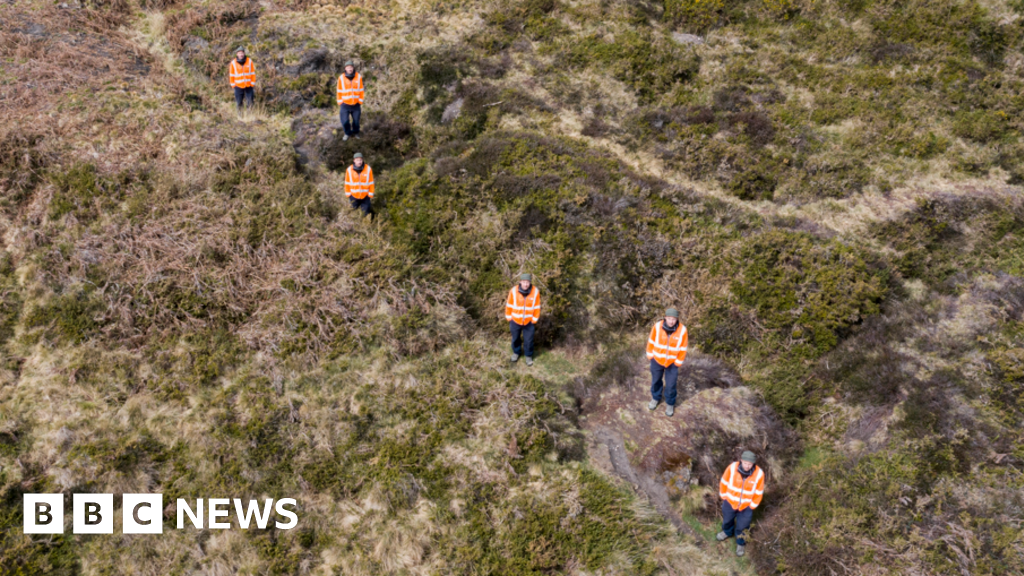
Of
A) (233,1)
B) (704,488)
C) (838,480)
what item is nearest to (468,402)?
(704,488)

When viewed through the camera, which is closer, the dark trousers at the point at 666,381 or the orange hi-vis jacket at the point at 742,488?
the orange hi-vis jacket at the point at 742,488

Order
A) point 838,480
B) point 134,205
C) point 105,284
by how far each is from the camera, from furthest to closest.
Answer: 1. point 134,205
2. point 105,284
3. point 838,480

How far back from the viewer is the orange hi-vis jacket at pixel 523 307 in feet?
38.8

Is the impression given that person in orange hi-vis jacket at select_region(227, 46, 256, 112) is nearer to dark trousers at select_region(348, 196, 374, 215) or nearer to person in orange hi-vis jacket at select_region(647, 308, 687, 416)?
dark trousers at select_region(348, 196, 374, 215)

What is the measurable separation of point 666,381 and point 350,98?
41.1ft

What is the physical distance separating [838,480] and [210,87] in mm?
22045

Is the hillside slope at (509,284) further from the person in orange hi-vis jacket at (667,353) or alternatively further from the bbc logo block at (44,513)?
the person in orange hi-vis jacket at (667,353)

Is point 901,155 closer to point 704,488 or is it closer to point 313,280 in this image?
point 704,488

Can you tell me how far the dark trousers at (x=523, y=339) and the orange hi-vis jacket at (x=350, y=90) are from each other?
9220 millimetres

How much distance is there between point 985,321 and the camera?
11766 millimetres

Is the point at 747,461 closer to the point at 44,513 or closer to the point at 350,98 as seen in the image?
the point at 44,513

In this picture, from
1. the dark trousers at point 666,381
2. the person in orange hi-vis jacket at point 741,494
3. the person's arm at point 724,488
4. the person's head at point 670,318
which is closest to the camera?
the person in orange hi-vis jacket at point 741,494

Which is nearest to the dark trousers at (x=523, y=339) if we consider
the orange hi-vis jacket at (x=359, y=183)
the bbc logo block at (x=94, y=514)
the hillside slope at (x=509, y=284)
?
the hillside slope at (x=509, y=284)

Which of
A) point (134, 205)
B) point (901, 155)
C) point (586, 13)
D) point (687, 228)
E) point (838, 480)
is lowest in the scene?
point (838, 480)
